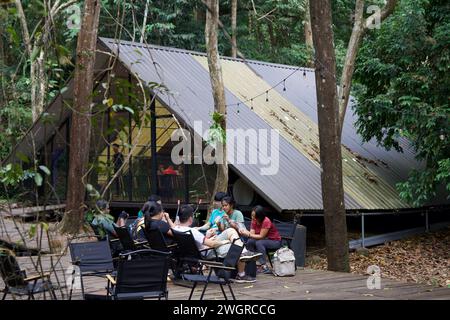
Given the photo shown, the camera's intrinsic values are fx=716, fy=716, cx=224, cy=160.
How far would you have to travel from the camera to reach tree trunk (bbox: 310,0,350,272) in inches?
410

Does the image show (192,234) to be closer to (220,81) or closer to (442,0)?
(220,81)

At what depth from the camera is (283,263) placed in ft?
31.3

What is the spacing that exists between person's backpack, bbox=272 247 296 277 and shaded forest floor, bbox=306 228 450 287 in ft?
7.96

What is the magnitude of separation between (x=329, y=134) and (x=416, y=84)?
12.2 ft

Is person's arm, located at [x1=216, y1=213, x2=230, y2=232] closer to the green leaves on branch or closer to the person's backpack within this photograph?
the person's backpack

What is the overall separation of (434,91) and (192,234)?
269 inches

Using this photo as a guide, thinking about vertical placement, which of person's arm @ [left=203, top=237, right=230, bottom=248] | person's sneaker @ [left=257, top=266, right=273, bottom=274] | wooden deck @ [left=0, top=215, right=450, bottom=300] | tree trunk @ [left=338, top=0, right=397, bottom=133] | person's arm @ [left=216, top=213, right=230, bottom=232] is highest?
tree trunk @ [left=338, top=0, right=397, bottom=133]

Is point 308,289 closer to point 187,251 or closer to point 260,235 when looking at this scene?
point 187,251

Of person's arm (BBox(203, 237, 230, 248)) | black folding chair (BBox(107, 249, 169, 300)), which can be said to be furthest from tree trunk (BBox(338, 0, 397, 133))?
black folding chair (BBox(107, 249, 169, 300))

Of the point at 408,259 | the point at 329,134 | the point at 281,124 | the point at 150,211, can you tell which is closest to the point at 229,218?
the point at 150,211

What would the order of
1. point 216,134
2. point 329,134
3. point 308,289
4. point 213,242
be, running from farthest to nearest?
1. point 216,134
2. point 329,134
3. point 213,242
4. point 308,289

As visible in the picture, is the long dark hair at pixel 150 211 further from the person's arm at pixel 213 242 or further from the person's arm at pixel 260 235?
the person's arm at pixel 260 235
